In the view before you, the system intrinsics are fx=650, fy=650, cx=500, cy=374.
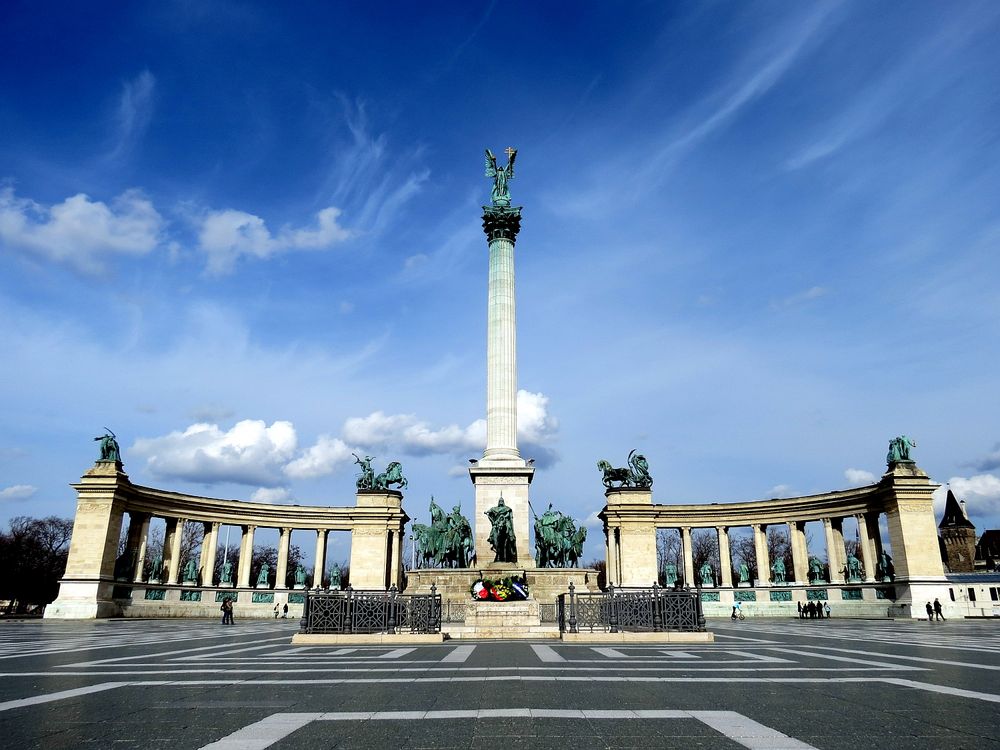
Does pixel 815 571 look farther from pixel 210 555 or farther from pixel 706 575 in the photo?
pixel 210 555

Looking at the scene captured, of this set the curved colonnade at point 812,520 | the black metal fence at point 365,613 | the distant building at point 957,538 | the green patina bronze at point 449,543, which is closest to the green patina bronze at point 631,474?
the curved colonnade at point 812,520

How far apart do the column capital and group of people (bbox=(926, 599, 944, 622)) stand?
139 feet

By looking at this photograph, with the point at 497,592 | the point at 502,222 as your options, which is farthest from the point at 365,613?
the point at 502,222

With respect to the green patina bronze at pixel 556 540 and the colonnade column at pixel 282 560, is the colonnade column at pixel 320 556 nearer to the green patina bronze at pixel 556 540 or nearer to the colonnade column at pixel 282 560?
the colonnade column at pixel 282 560

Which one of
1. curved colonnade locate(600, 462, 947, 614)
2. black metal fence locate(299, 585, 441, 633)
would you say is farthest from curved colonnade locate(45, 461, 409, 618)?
black metal fence locate(299, 585, 441, 633)

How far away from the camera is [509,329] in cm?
5188

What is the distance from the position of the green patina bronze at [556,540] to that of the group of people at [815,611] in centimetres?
2061

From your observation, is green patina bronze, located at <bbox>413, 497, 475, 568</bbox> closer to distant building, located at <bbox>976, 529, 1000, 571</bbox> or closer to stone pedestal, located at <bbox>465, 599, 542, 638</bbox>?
stone pedestal, located at <bbox>465, 599, 542, 638</bbox>

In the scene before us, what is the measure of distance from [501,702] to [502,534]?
3460 centimetres

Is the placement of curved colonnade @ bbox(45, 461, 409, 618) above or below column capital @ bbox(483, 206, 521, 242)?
below

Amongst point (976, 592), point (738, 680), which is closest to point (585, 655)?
point (738, 680)

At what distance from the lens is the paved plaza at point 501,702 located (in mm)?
6516

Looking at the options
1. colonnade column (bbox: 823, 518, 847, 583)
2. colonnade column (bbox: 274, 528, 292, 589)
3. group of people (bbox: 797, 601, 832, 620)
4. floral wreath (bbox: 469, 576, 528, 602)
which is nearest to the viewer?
floral wreath (bbox: 469, 576, 528, 602)

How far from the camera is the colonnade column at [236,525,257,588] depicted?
2505 inches
